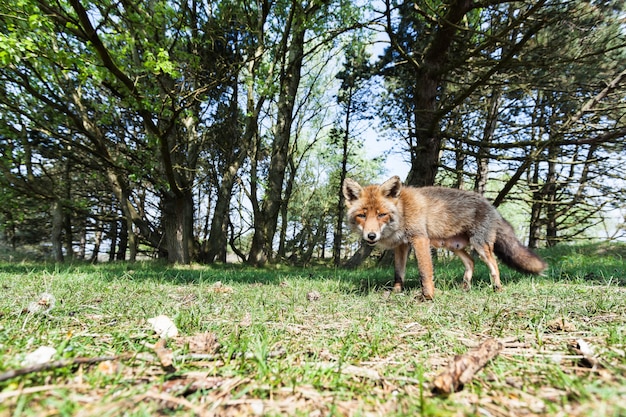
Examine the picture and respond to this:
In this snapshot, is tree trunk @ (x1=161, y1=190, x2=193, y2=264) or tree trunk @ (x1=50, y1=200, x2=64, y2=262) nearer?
tree trunk @ (x1=161, y1=190, x2=193, y2=264)

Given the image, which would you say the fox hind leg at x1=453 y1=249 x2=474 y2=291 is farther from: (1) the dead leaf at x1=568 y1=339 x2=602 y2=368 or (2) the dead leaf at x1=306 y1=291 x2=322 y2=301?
(1) the dead leaf at x1=568 y1=339 x2=602 y2=368

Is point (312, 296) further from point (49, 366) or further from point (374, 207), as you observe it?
point (49, 366)

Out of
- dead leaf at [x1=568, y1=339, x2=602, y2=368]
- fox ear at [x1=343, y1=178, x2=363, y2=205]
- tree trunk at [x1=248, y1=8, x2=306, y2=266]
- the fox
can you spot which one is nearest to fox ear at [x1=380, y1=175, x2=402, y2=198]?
the fox

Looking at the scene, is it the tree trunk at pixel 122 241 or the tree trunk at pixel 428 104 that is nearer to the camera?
the tree trunk at pixel 428 104

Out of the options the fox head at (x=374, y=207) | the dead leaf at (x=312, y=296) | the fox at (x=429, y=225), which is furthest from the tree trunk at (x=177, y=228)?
the dead leaf at (x=312, y=296)

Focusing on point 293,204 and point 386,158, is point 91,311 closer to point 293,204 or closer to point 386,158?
point 386,158

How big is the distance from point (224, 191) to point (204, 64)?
20.7 feet

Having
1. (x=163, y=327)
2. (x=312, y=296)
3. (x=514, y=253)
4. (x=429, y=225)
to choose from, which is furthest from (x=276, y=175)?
(x=163, y=327)

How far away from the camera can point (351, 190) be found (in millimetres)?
4574

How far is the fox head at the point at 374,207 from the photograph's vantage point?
13.8ft

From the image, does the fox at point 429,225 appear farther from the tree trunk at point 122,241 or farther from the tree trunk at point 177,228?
the tree trunk at point 122,241

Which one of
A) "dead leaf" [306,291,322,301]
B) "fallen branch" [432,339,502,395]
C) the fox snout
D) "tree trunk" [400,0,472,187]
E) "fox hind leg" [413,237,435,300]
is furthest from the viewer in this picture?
"tree trunk" [400,0,472,187]

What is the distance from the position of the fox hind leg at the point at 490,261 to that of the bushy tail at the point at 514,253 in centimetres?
41

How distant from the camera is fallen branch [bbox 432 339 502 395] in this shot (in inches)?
48.9
